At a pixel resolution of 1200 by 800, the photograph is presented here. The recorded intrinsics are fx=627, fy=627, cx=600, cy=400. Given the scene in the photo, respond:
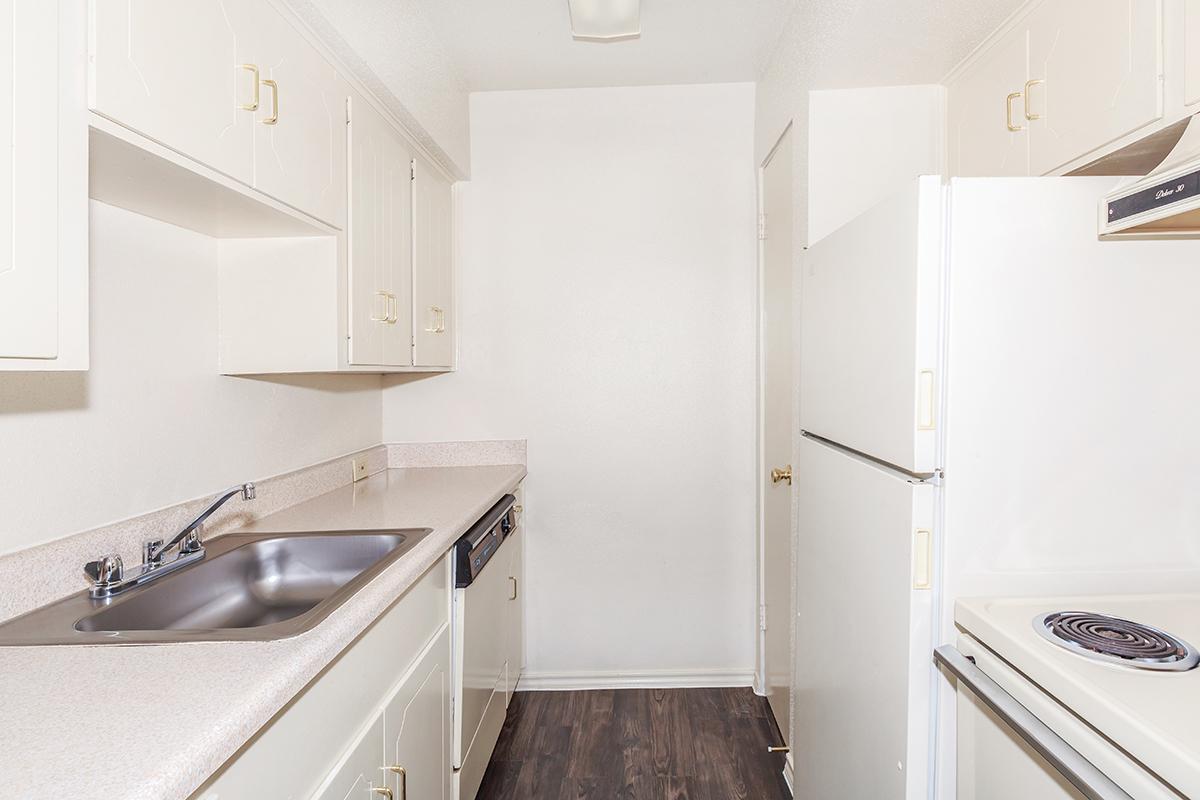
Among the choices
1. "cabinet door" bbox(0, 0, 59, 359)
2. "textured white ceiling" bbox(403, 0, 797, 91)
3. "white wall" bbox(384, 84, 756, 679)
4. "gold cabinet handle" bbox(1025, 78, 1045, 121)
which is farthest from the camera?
"white wall" bbox(384, 84, 756, 679)

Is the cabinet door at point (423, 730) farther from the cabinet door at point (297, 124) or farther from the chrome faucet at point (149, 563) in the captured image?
the cabinet door at point (297, 124)

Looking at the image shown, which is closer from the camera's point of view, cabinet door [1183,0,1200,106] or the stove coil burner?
the stove coil burner

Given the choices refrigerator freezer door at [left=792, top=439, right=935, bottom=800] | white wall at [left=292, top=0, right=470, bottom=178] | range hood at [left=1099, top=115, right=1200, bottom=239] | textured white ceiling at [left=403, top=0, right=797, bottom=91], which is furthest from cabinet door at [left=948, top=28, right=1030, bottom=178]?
white wall at [left=292, top=0, right=470, bottom=178]

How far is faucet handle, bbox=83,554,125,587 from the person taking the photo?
1.18 m

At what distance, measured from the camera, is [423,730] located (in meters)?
1.40

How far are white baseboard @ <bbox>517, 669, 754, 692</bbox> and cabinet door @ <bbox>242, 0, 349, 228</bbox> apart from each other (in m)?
2.03

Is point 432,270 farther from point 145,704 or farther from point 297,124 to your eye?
point 145,704

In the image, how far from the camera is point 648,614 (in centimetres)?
269

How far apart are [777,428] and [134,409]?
1947 millimetres

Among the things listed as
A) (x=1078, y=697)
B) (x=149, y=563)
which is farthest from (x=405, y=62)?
(x=1078, y=697)

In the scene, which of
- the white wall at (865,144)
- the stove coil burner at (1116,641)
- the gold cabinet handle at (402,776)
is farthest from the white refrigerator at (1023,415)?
the gold cabinet handle at (402,776)

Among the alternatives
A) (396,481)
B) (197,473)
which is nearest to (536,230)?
(396,481)

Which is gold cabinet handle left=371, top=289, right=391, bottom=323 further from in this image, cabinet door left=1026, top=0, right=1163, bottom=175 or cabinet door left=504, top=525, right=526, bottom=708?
cabinet door left=1026, top=0, right=1163, bottom=175

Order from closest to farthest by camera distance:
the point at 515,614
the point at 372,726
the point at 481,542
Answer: the point at 372,726 < the point at 481,542 < the point at 515,614
